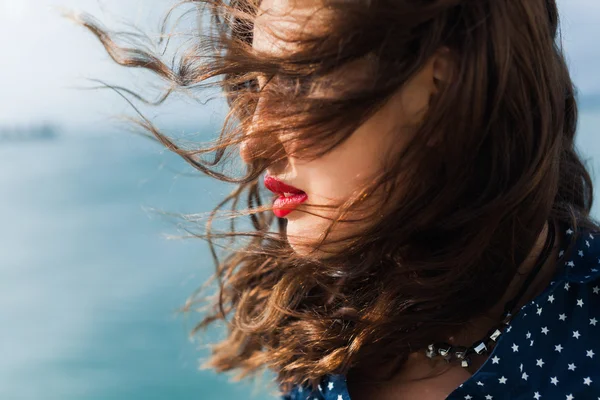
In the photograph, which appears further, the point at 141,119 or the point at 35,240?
the point at 35,240

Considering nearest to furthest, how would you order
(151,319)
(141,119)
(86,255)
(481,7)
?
(481,7), (141,119), (151,319), (86,255)

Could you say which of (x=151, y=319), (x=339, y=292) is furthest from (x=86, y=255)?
(x=339, y=292)

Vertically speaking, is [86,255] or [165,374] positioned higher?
[86,255]

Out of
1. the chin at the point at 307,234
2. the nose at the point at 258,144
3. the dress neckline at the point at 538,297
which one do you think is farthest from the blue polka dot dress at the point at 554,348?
the nose at the point at 258,144

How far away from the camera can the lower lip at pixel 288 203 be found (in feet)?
2.38

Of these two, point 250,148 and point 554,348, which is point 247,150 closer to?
point 250,148

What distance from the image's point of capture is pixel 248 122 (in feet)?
2.39

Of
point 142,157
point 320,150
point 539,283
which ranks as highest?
point 142,157

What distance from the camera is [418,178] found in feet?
2.17

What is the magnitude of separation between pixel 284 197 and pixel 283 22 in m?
0.20

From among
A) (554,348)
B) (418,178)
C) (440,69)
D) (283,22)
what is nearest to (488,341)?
(554,348)

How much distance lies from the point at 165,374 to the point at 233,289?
1.78 feet

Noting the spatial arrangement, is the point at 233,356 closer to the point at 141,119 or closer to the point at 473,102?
the point at 141,119

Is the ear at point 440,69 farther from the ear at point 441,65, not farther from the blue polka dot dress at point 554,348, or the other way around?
the blue polka dot dress at point 554,348
